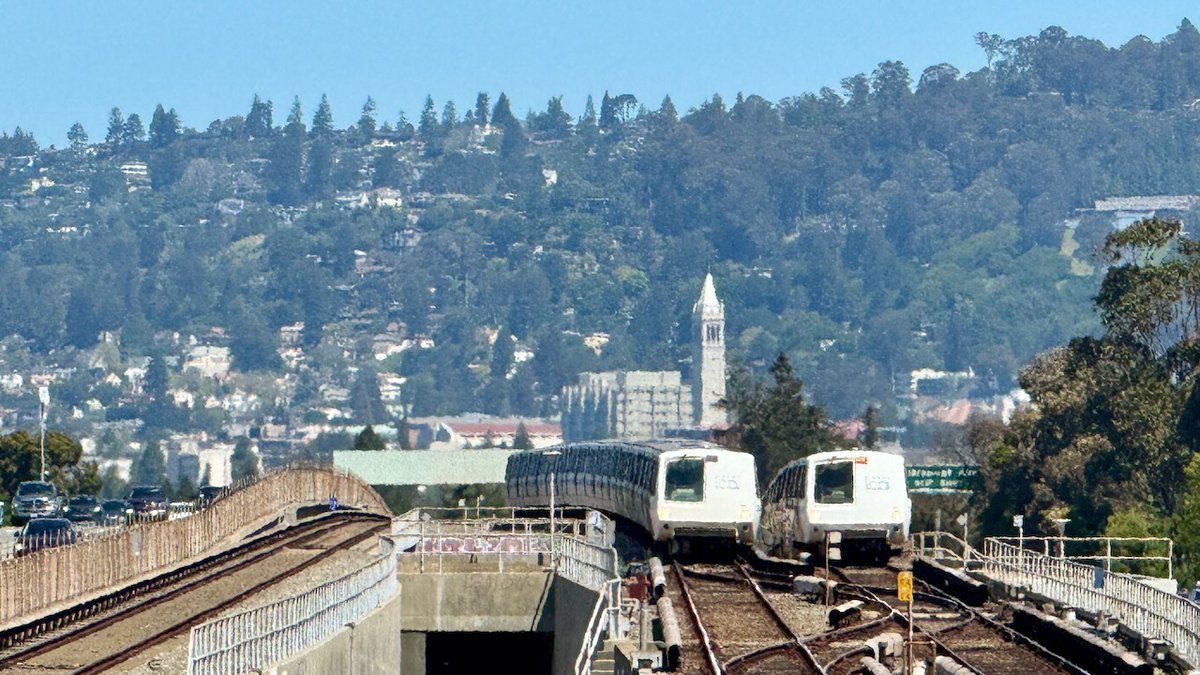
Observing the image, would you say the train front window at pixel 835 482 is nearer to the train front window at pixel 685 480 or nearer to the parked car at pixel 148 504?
the train front window at pixel 685 480

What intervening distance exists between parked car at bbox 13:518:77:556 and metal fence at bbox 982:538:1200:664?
1570 centimetres

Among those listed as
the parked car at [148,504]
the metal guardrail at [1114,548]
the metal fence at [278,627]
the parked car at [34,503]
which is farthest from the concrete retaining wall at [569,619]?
the parked car at [34,503]

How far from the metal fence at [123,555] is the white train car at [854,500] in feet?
36.0

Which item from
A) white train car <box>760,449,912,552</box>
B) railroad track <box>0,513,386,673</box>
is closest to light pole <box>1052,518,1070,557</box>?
white train car <box>760,449,912,552</box>

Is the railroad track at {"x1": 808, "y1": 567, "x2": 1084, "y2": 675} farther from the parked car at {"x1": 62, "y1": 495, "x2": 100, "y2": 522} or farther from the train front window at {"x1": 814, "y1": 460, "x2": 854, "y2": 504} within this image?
the parked car at {"x1": 62, "y1": 495, "x2": 100, "y2": 522}

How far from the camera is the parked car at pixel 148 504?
211 ft

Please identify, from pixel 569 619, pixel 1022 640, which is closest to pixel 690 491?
pixel 569 619

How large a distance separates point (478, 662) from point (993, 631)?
14.7 m

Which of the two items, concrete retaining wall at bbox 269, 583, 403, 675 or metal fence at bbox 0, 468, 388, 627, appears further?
metal fence at bbox 0, 468, 388, 627

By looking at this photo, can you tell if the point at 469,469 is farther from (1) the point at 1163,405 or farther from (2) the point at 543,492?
(2) the point at 543,492

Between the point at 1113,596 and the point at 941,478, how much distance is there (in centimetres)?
6692

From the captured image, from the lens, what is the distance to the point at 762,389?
5281 inches

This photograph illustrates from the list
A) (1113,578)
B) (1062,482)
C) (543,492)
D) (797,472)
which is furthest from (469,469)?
Answer: (1113,578)

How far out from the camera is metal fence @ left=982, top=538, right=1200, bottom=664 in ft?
97.2
